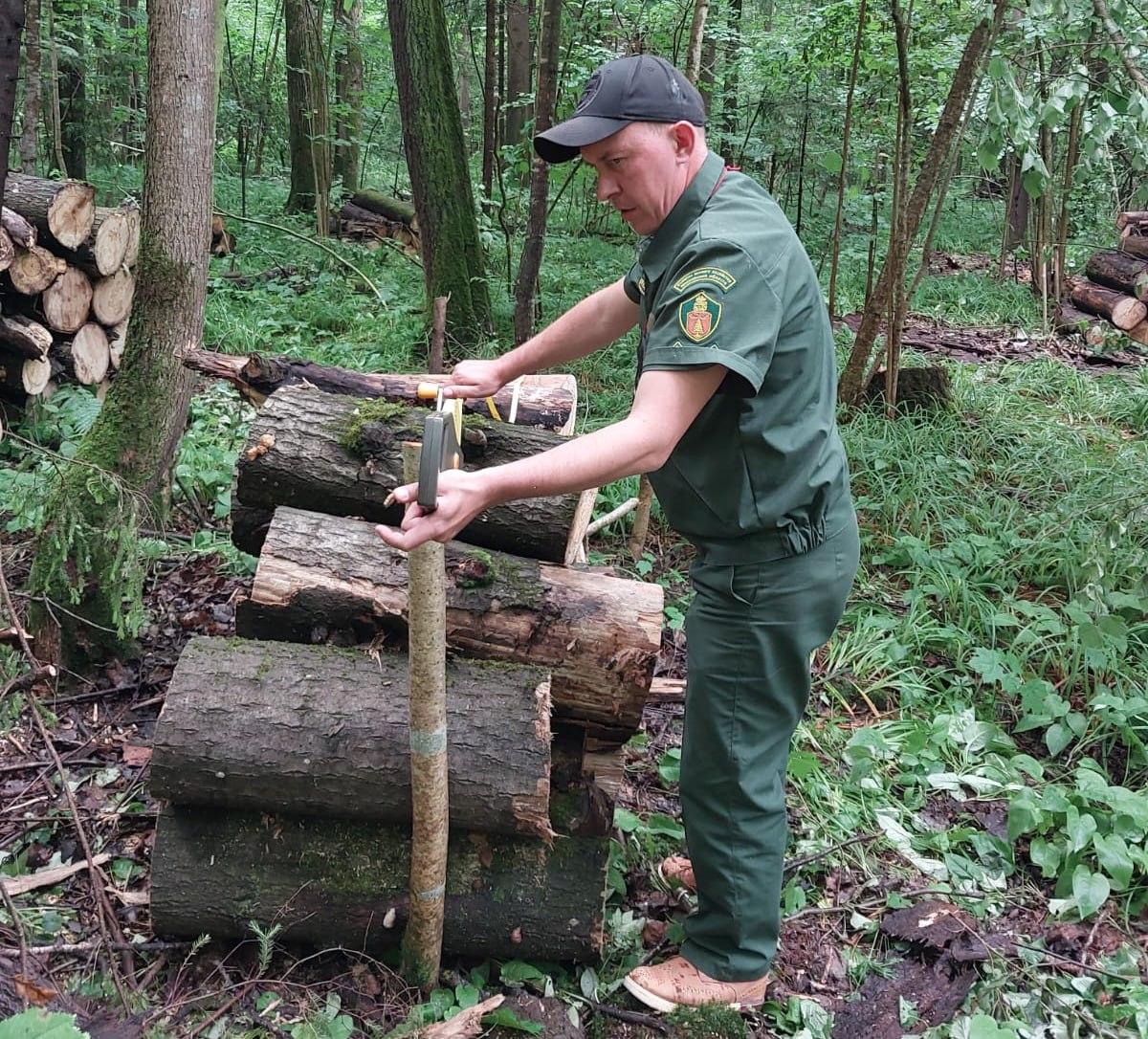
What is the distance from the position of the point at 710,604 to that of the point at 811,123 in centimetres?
876

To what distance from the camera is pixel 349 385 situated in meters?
3.37

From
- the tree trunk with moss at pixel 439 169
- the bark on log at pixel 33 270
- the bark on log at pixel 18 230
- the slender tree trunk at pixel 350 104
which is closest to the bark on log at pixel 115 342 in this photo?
the bark on log at pixel 33 270

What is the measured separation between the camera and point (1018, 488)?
5141mm

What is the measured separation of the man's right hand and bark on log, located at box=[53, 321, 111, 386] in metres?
4.25

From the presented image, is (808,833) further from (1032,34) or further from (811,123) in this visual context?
(811,123)

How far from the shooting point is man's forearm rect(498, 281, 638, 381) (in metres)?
2.66

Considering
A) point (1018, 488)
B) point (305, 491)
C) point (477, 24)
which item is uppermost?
point (477, 24)

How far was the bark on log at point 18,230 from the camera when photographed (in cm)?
523

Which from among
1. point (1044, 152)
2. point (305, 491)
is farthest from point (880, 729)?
point (1044, 152)

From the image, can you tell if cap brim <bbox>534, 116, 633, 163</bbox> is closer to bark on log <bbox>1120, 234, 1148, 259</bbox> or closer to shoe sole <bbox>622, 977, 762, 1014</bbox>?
shoe sole <bbox>622, 977, 762, 1014</bbox>

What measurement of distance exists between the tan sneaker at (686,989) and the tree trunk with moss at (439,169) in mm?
5149

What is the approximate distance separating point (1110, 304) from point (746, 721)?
821 centimetres

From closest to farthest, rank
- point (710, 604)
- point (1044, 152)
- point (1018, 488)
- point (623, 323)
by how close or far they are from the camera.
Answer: point (710, 604) < point (623, 323) < point (1018, 488) < point (1044, 152)

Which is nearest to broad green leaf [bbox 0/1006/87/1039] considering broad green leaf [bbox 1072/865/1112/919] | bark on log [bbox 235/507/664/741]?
bark on log [bbox 235/507/664/741]
